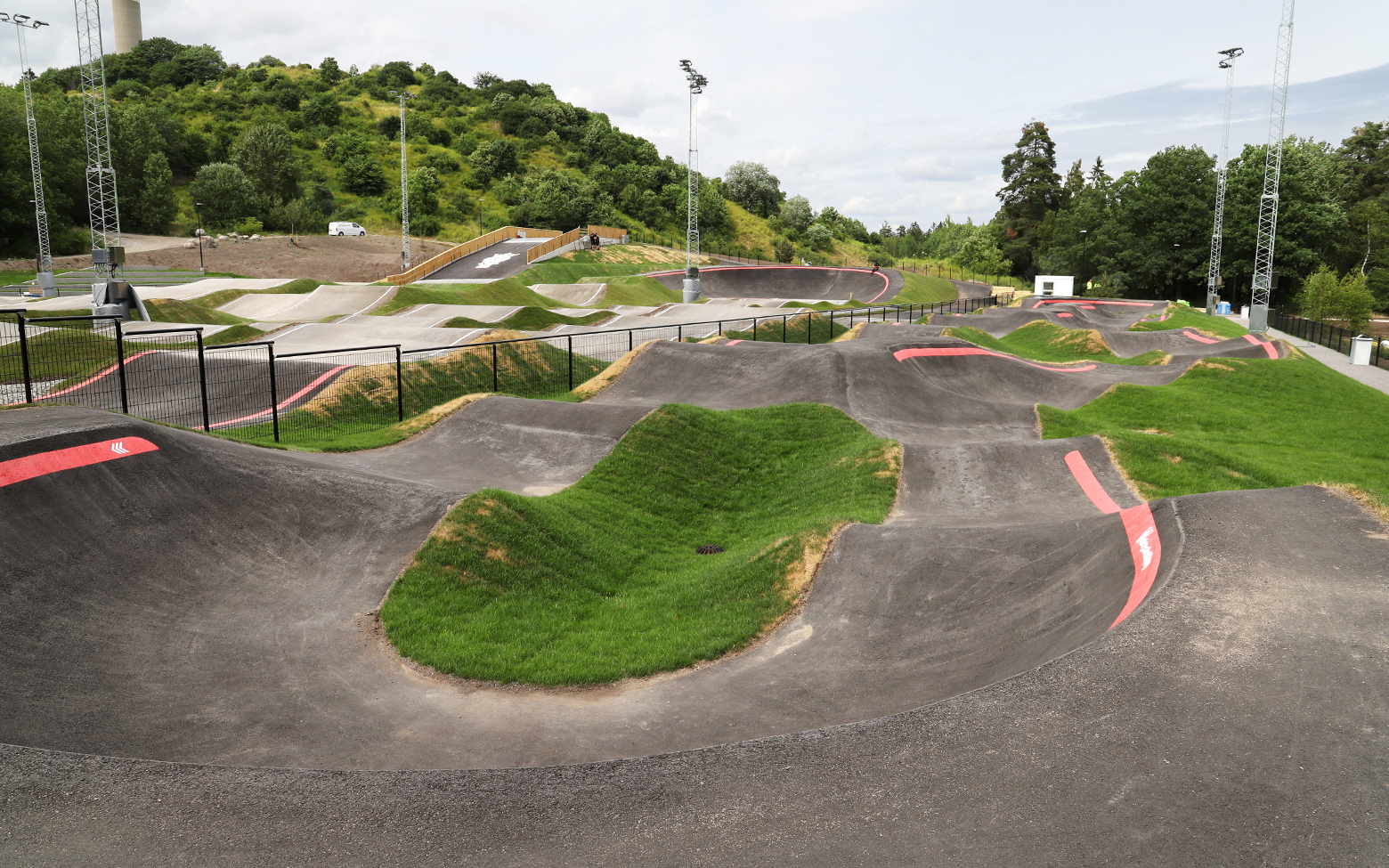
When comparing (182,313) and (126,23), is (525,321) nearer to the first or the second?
(182,313)

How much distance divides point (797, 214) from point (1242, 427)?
95605mm

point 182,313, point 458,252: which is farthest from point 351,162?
point 182,313

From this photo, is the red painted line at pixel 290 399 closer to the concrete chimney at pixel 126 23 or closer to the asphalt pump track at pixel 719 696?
the asphalt pump track at pixel 719 696

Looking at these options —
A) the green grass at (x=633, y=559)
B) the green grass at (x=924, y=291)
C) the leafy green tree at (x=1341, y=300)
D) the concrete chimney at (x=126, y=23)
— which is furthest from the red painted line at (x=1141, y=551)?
the concrete chimney at (x=126, y=23)

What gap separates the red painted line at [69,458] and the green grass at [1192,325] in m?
47.2

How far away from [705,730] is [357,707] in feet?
10.7

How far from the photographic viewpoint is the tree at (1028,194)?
111000 mm

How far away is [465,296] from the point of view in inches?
1805

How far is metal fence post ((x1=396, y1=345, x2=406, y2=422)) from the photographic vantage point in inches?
746

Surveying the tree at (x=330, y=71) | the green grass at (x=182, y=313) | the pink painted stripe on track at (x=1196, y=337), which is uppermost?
the tree at (x=330, y=71)

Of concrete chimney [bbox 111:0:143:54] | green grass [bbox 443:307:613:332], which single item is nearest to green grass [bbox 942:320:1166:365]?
green grass [bbox 443:307:613:332]

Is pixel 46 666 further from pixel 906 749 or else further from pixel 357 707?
pixel 906 749

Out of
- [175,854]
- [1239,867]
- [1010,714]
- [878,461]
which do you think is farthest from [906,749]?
[878,461]

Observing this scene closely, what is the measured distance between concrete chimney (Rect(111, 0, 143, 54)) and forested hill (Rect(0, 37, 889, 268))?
9.31m
